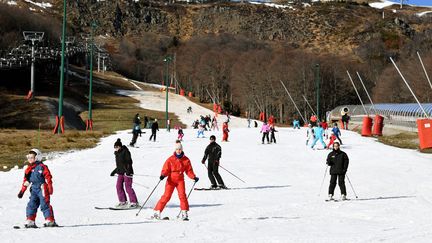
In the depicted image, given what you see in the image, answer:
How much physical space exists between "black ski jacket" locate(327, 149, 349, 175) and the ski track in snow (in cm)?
84

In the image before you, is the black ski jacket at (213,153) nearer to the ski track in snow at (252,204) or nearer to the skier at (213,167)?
the skier at (213,167)

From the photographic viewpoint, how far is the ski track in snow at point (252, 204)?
1062 cm

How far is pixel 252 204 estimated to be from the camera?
14.6 metres

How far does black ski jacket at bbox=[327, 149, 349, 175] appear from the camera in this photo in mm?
15156

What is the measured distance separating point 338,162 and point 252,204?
2525mm

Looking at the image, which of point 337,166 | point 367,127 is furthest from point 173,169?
point 367,127

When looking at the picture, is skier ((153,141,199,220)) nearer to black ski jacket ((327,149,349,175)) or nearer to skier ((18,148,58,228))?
skier ((18,148,58,228))

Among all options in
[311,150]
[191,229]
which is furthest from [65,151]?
[191,229]

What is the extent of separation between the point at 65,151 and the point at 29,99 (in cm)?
3865

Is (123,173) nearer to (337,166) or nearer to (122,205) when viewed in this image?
(122,205)

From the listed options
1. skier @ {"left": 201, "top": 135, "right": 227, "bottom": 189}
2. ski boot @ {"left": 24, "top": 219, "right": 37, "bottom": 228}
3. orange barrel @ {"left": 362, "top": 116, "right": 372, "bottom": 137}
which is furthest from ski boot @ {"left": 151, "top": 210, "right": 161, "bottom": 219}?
orange barrel @ {"left": 362, "top": 116, "right": 372, "bottom": 137}

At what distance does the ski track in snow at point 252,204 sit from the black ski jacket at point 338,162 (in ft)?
2.75

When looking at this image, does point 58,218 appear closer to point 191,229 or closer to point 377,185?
point 191,229

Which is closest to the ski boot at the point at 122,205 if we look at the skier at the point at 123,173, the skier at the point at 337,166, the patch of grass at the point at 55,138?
the skier at the point at 123,173
